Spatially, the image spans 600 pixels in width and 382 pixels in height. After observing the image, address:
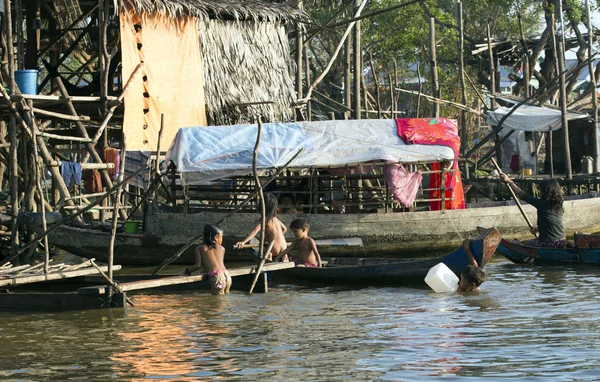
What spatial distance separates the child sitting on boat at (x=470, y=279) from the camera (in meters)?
10.8

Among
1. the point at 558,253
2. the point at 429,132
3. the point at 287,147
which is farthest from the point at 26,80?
the point at 558,253

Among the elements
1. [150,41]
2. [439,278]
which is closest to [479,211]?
[439,278]

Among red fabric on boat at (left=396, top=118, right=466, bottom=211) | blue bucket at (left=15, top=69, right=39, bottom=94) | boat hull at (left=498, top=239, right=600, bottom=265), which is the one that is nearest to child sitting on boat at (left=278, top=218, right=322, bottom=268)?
boat hull at (left=498, top=239, right=600, bottom=265)

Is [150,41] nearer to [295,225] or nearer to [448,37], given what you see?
[295,225]

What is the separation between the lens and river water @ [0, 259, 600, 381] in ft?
23.5

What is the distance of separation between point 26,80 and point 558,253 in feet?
26.2

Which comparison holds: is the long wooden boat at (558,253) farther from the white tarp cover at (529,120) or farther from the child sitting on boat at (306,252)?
the white tarp cover at (529,120)

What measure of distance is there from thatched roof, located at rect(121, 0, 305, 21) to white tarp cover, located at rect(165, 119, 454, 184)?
2.36 metres

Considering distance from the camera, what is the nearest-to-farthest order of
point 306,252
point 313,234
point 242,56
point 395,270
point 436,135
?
point 395,270
point 306,252
point 313,234
point 436,135
point 242,56

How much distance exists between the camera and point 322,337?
850 centimetres

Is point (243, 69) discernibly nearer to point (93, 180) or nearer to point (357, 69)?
point (357, 69)

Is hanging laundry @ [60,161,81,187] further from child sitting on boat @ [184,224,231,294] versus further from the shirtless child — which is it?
child sitting on boat @ [184,224,231,294]

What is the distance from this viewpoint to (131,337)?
344 inches

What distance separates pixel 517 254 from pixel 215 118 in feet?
20.3
